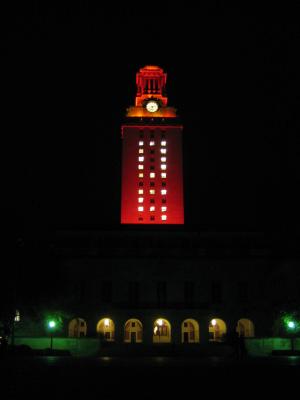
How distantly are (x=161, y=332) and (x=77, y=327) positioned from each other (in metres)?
9.19

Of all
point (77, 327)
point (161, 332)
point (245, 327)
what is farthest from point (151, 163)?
point (245, 327)

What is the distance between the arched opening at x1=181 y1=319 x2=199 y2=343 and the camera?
196 feet

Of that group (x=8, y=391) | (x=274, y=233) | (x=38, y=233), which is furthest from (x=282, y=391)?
(x=274, y=233)

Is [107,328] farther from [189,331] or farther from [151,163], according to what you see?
[151,163]

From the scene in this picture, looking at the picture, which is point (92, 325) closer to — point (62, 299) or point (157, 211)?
point (62, 299)

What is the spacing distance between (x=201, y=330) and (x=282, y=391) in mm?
49026

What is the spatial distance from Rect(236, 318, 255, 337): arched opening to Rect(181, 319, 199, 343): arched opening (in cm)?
466

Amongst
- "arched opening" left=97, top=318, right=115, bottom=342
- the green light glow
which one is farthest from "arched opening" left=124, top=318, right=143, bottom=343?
the green light glow

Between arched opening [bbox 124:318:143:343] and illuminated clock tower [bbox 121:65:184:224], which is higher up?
illuminated clock tower [bbox 121:65:184:224]

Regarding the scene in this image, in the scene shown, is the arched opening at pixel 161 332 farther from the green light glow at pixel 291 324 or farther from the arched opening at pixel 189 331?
the green light glow at pixel 291 324

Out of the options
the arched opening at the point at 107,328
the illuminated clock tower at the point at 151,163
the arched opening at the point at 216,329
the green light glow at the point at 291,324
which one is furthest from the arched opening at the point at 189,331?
the illuminated clock tower at the point at 151,163

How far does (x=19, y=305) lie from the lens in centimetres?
4600

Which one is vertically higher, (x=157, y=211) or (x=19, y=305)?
(x=157, y=211)

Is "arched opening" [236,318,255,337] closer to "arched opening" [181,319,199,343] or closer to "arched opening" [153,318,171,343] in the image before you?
"arched opening" [181,319,199,343]
